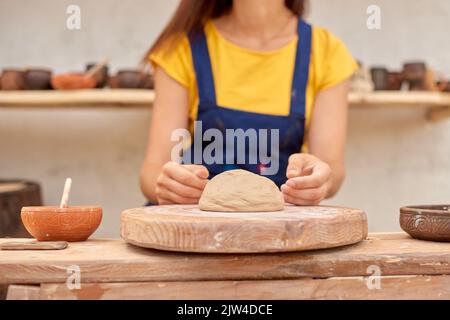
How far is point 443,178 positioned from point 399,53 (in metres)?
0.77

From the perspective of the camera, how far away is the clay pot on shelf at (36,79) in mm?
2662

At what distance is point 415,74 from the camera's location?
2.72 metres

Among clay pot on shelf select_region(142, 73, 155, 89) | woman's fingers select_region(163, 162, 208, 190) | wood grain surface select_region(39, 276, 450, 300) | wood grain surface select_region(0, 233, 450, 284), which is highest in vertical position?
clay pot on shelf select_region(142, 73, 155, 89)

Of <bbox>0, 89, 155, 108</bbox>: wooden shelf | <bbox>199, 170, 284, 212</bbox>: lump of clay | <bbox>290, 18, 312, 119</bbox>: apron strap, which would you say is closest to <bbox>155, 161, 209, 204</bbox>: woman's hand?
<bbox>199, 170, 284, 212</bbox>: lump of clay

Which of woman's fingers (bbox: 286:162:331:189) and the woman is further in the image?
the woman

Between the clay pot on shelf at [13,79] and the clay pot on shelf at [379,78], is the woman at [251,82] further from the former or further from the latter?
the clay pot on shelf at [13,79]

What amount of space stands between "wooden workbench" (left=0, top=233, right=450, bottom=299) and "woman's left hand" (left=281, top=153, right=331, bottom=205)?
332mm

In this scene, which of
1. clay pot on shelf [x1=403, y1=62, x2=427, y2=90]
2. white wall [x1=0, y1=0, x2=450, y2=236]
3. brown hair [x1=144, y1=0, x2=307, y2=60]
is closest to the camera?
brown hair [x1=144, y1=0, x2=307, y2=60]

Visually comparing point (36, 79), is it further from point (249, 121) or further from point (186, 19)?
point (249, 121)

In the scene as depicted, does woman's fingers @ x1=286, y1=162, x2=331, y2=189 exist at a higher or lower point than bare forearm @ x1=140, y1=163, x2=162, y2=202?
higher

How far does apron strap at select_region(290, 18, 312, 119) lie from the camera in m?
1.90

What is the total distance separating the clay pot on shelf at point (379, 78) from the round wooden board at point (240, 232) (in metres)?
1.86

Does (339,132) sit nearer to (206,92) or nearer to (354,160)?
(206,92)

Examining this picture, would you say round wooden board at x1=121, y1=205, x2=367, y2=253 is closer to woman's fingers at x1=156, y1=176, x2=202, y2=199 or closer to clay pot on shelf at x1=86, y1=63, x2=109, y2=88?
woman's fingers at x1=156, y1=176, x2=202, y2=199
